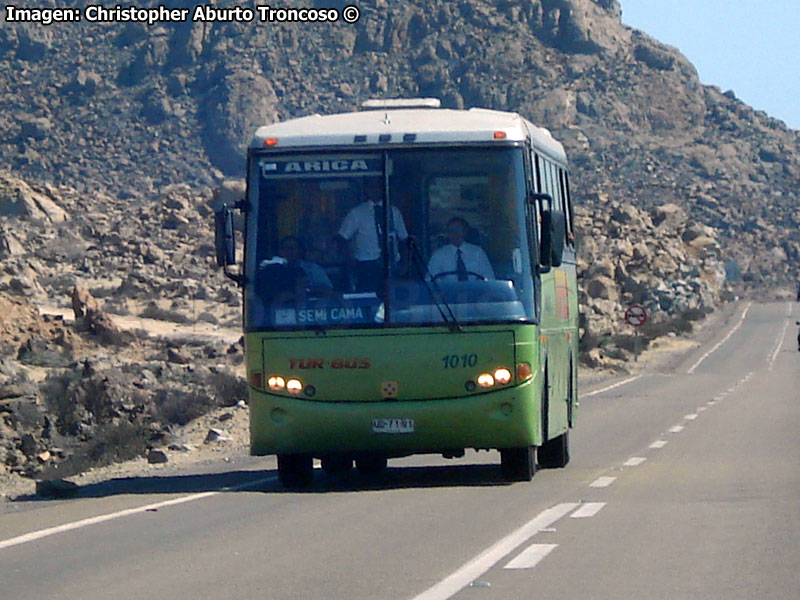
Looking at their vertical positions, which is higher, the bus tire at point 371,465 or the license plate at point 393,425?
the license plate at point 393,425

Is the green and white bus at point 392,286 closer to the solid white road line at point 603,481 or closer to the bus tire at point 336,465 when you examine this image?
the solid white road line at point 603,481

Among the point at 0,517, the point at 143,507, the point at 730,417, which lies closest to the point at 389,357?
the point at 143,507

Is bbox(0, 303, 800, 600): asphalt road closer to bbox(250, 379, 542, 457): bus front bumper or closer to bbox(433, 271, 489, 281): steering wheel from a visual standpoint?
Answer: bbox(250, 379, 542, 457): bus front bumper

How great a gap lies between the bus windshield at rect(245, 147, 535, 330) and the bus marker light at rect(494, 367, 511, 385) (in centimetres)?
44

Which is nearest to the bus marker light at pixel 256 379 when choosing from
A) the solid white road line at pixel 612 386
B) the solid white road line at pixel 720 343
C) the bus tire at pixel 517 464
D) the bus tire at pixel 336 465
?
the bus tire at pixel 336 465

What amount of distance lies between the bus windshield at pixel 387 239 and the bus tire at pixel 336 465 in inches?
92.0

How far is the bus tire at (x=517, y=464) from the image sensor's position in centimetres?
1517

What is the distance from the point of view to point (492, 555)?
10.4 metres

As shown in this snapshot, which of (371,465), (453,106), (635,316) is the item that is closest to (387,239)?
(371,465)

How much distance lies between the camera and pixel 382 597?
8.88m

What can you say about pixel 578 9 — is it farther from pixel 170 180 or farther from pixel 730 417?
pixel 730 417

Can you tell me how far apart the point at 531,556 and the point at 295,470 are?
207 inches

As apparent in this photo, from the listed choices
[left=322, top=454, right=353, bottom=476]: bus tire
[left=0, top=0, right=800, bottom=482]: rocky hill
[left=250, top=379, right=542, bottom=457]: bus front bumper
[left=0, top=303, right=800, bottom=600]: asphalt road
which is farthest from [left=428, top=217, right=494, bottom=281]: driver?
[left=0, top=0, right=800, bottom=482]: rocky hill

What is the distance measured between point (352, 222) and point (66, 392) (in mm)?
15592
